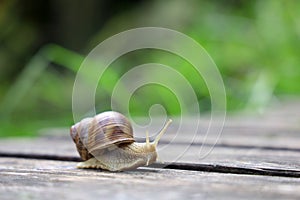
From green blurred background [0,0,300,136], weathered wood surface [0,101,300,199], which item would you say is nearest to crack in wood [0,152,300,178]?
weathered wood surface [0,101,300,199]

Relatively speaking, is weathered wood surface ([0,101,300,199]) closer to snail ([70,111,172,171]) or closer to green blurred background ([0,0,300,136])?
snail ([70,111,172,171])

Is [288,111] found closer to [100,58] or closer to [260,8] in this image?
[260,8]

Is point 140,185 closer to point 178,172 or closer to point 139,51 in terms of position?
point 178,172

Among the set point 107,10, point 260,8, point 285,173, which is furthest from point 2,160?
point 107,10

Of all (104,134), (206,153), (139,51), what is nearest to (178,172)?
(104,134)

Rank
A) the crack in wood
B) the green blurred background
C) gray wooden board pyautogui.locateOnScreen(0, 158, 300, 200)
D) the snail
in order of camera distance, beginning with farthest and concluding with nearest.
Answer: the green blurred background → the snail → the crack in wood → gray wooden board pyautogui.locateOnScreen(0, 158, 300, 200)

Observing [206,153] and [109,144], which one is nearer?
[109,144]
